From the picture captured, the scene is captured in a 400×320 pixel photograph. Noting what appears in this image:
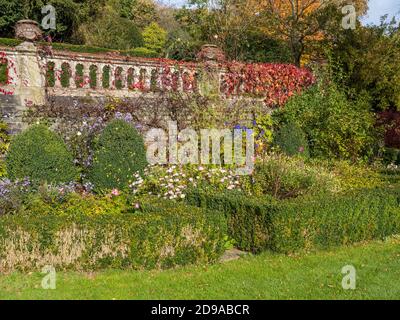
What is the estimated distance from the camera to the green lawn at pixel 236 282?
4902mm

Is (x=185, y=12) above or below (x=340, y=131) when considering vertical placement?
above

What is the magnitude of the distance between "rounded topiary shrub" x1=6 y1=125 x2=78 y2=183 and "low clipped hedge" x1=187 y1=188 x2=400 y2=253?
2315mm

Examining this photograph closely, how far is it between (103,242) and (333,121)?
27.5 feet

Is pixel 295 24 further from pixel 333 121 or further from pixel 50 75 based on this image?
pixel 50 75

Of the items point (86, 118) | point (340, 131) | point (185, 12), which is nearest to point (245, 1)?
point (185, 12)

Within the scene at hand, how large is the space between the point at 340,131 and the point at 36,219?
29.0 ft

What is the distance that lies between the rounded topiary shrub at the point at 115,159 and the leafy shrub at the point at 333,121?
5.86 m

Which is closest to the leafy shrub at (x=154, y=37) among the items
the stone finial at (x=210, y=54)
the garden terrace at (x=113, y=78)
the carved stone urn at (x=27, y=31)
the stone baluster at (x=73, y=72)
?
the garden terrace at (x=113, y=78)

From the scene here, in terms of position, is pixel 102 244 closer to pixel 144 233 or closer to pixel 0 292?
pixel 144 233

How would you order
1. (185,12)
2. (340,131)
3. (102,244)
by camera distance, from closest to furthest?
(102,244)
(340,131)
(185,12)

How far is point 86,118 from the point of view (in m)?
10.1

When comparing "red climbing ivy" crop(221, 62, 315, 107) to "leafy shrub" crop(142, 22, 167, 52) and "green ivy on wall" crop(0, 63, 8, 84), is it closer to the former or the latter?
"green ivy on wall" crop(0, 63, 8, 84)

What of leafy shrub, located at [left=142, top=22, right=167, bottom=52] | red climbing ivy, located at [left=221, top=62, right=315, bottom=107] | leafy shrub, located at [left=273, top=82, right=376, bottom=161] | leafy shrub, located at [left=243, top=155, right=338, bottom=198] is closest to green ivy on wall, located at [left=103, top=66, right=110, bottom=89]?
red climbing ivy, located at [left=221, top=62, right=315, bottom=107]

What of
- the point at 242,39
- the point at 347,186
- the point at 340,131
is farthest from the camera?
the point at 242,39
